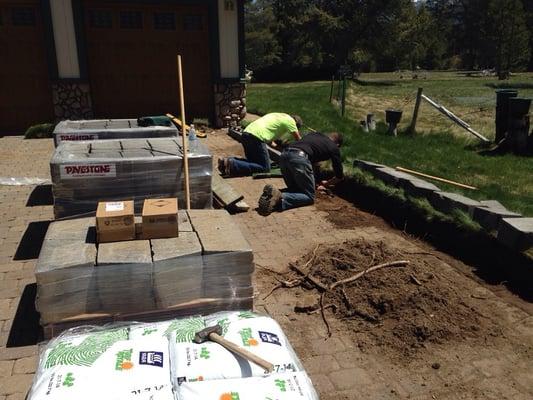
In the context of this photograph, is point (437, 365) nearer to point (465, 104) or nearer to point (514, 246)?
point (514, 246)

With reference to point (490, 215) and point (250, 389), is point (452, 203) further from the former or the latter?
point (250, 389)

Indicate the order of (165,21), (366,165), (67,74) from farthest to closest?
(165,21) → (67,74) → (366,165)

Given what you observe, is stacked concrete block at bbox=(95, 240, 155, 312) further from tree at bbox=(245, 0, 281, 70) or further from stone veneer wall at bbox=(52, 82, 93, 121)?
tree at bbox=(245, 0, 281, 70)

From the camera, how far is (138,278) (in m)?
3.36

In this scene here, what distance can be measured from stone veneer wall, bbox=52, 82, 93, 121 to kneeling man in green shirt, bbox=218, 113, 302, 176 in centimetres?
573

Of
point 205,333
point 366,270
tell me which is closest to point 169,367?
point 205,333

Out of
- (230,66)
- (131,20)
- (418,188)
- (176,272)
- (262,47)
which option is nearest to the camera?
(176,272)

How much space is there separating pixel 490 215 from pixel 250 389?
12.8ft

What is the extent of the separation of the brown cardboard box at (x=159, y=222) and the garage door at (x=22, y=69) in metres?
10.7

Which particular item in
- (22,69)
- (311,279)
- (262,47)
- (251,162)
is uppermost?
(262,47)

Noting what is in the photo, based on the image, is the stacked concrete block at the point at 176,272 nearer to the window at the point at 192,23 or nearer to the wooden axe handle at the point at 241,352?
the wooden axe handle at the point at 241,352

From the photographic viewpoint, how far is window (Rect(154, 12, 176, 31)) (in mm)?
12945

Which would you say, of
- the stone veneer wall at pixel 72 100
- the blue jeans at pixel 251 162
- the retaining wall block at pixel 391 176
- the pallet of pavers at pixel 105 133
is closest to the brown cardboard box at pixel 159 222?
the pallet of pavers at pixel 105 133

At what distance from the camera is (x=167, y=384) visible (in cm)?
242
